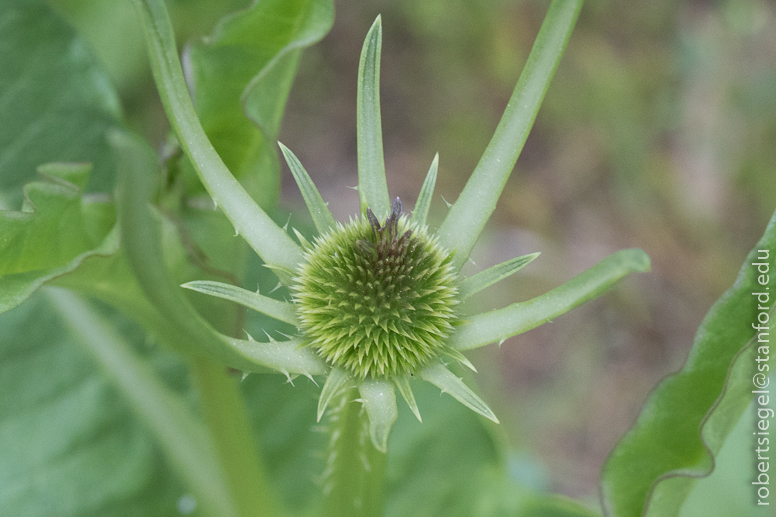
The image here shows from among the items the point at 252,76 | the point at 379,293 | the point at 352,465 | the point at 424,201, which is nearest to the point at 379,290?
the point at 379,293

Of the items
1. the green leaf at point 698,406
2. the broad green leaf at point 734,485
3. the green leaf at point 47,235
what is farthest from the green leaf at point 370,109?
the broad green leaf at point 734,485

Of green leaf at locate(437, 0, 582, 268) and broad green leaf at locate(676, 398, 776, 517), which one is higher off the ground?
green leaf at locate(437, 0, 582, 268)

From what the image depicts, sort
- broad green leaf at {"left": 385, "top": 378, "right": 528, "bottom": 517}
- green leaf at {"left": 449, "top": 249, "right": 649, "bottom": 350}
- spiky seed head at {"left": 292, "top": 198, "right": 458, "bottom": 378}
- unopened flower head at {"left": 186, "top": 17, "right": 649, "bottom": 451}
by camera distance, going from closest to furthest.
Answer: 1. green leaf at {"left": 449, "top": 249, "right": 649, "bottom": 350}
2. unopened flower head at {"left": 186, "top": 17, "right": 649, "bottom": 451}
3. spiky seed head at {"left": 292, "top": 198, "right": 458, "bottom": 378}
4. broad green leaf at {"left": 385, "top": 378, "right": 528, "bottom": 517}

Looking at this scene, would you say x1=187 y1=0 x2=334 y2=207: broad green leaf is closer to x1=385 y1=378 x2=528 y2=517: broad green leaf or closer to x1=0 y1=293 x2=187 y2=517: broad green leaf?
x1=0 y1=293 x2=187 y2=517: broad green leaf

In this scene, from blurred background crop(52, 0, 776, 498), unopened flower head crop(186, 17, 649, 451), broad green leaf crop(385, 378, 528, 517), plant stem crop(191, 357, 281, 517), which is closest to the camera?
unopened flower head crop(186, 17, 649, 451)

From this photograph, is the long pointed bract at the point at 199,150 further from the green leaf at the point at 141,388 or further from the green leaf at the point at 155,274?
the green leaf at the point at 141,388

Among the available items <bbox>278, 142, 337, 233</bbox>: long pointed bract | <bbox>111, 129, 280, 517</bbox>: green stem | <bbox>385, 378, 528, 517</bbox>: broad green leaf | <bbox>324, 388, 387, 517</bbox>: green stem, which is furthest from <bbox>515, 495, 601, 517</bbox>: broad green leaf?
<bbox>111, 129, 280, 517</bbox>: green stem
